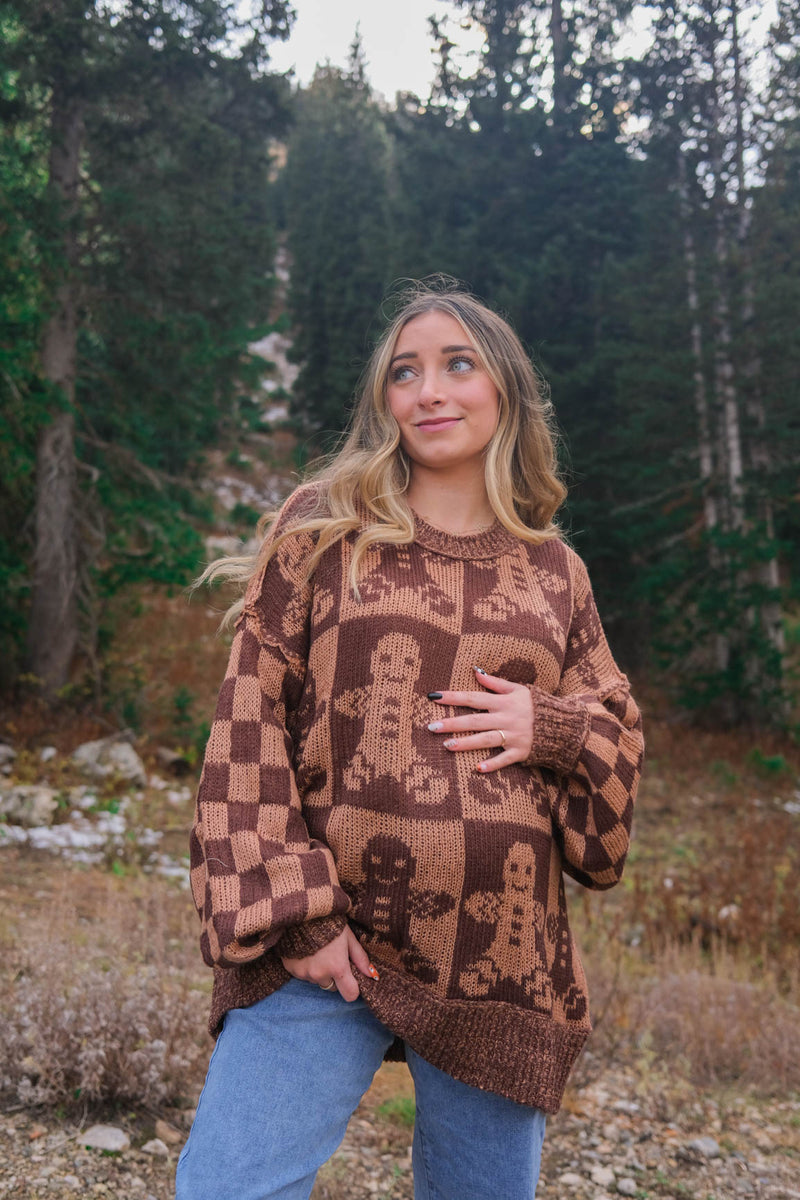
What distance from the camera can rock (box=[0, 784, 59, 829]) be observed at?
7.55 meters

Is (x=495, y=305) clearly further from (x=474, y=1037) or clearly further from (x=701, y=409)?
(x=474, y=1037)

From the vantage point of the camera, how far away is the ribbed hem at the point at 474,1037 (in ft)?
5.96

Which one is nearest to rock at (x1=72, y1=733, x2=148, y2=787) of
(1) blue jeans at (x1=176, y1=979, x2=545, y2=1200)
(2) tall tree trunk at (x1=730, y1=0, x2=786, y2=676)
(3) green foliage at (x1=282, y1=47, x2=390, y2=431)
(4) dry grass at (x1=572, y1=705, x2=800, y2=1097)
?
(4) dry grass at (x1=572, y1=705, x2=800, y2=1097)

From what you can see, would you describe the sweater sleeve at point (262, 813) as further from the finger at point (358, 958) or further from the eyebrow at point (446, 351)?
the eyebrow at point (446, 351)

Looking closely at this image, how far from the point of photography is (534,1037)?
1.88 m

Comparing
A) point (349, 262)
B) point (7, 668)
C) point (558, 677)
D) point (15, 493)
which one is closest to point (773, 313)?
point (15, 493)

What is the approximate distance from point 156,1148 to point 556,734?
2.09 m

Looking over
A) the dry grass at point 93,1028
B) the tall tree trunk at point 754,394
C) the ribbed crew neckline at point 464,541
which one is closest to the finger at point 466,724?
the ribbed crew neckline at point 464,541

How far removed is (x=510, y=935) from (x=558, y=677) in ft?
1.94

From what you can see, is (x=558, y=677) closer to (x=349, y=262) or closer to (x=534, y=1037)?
(x=534, y=1037)

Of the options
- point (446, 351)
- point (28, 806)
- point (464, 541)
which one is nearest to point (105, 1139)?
point (464, 541)

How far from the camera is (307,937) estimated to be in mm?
1754

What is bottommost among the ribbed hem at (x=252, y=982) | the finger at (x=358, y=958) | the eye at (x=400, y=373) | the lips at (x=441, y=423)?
the ribbed hem at (x=252, y=982)

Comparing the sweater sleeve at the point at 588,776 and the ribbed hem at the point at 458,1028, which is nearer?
the ribbed hem at the point at 458,1028
